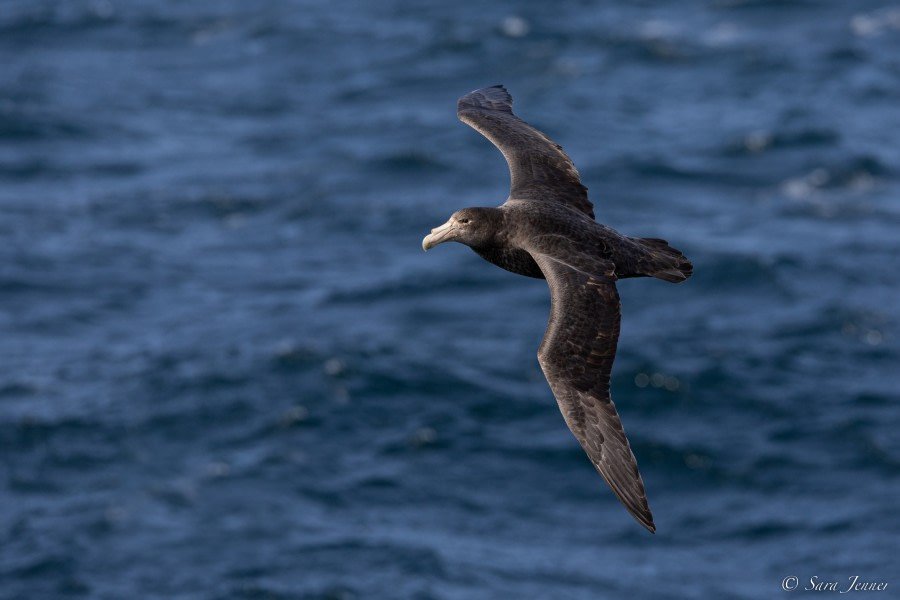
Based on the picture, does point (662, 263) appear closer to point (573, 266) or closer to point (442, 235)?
point (573, 266)

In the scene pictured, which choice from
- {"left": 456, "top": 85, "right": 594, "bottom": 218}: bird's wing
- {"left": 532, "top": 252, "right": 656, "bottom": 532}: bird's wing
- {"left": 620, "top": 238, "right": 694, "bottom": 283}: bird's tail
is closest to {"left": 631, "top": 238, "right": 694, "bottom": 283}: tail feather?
{"left": 620, "top": 238, "right": 694, "bottom": 283}: bird's tail

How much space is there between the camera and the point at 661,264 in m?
17.4

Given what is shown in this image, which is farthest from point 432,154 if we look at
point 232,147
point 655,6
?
point 655,6

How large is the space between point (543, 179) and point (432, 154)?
37.2 meters

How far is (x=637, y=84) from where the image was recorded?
207ft

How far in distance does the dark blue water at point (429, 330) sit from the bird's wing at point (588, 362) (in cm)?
2239

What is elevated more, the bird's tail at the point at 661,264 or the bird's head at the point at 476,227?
the bird's head at the point at 476,227

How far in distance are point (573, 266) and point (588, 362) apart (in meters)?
1.25

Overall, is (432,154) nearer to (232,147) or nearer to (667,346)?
(232,147)

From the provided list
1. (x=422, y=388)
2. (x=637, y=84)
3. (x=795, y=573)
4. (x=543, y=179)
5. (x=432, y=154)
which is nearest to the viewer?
(x=543, y=179)

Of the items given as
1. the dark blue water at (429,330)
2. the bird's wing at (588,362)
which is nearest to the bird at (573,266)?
the bird's wing at (588,362)

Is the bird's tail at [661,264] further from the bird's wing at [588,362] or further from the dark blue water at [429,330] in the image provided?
the dark blue water at [429,330]

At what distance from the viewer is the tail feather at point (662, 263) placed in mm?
17266

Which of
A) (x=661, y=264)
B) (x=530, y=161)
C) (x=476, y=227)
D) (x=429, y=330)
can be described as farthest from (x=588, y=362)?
(x=429, y=330)
